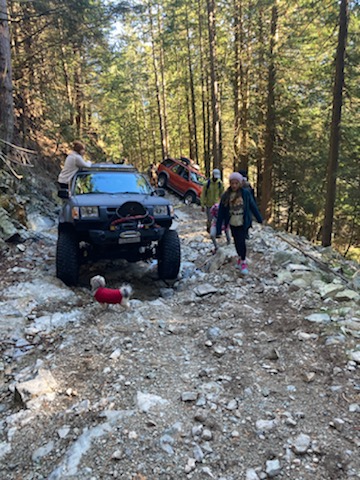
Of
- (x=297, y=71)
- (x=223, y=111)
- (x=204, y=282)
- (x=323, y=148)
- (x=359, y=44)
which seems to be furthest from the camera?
Result: (x=223, y=111)

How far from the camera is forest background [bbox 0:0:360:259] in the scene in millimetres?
10281

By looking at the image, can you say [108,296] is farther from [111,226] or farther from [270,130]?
[270,130]

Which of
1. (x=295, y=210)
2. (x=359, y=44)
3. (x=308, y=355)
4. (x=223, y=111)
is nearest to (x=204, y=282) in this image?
(x=308, y=355)

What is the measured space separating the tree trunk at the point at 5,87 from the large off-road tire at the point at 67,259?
4557 millimetres

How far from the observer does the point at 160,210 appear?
6.09m

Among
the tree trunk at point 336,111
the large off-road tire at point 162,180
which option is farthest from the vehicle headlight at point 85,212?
the large off-road tire at point 162,180

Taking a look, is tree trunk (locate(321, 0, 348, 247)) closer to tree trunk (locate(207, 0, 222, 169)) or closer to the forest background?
the forest background

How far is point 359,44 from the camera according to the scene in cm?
1072

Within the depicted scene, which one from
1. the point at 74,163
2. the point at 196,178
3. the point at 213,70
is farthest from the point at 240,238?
the point at 196,178

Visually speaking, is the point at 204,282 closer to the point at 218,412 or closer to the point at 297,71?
the point at 218,412

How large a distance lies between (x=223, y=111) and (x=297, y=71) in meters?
11.4

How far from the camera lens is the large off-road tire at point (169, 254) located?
6.27 m

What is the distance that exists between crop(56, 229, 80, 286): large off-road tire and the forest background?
2.22 meters

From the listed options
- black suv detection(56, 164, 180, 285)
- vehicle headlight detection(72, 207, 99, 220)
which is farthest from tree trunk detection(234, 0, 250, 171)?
vehicle headlight detection(72, 207, 99, 220)
